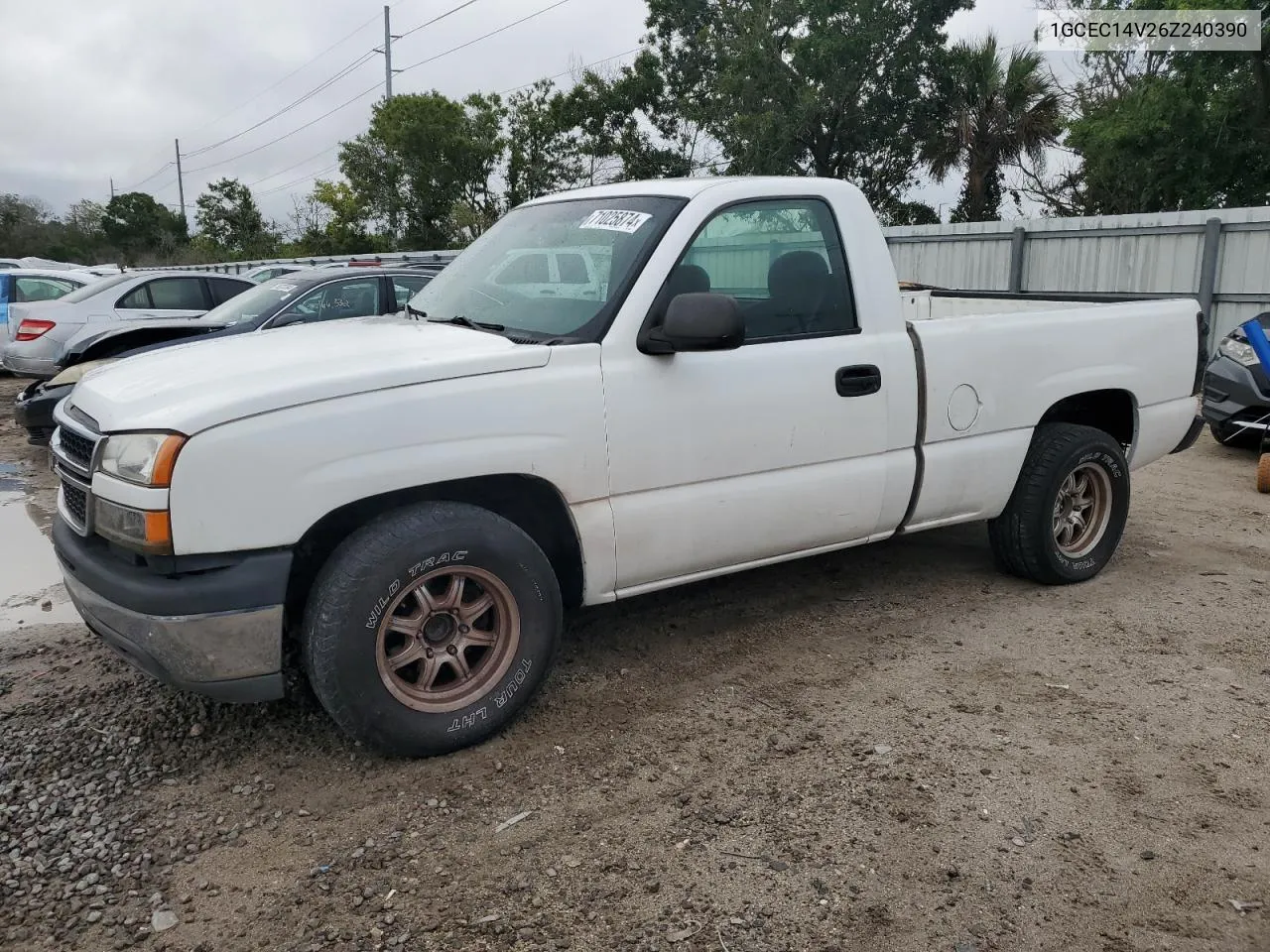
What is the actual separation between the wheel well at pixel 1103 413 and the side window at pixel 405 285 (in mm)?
6863

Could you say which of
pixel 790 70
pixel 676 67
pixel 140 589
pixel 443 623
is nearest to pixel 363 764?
pixel 443 623

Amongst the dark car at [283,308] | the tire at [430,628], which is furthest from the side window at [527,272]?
the dark car at [283,308]

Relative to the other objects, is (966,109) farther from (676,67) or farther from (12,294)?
(12,294)

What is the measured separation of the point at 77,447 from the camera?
3291 mm

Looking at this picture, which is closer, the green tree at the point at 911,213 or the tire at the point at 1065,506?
the tire at the point at 1065,506

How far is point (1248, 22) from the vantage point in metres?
17.1

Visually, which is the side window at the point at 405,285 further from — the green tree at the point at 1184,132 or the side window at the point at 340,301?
the green tree at the point at 1184,132

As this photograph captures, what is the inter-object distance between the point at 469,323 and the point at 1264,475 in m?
6.02

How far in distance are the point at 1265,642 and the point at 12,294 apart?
15.5m

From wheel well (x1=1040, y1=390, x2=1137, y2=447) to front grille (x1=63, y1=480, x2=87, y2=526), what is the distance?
13.8 ft

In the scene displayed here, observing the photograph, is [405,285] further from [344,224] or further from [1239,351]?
[344,224]

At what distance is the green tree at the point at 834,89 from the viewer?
2405cm

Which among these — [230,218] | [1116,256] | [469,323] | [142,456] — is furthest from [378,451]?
[230,218]

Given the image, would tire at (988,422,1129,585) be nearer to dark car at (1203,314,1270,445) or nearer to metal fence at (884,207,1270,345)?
dark car at (1203,314,1270,445)
